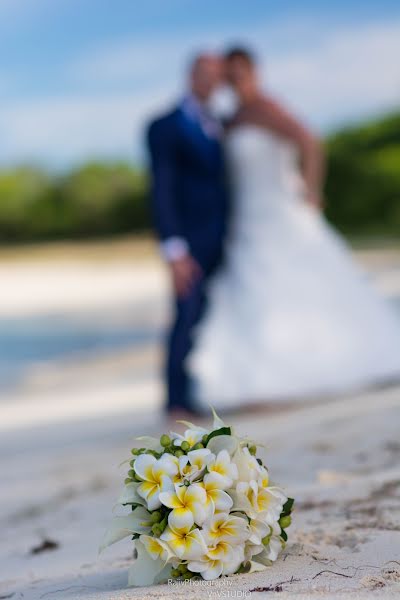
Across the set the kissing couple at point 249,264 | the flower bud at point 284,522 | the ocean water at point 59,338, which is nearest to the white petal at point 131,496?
the flower bud at point 284,522

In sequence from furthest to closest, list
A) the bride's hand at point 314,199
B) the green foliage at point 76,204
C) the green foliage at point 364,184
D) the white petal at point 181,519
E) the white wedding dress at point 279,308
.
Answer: the green foliage at point 76,204, the green foliage at point 364,184, the bride's hand at point 314,199, the white wedding dress at point 279,308, the white petal at point 181,519

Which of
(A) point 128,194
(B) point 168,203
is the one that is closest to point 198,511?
(B) point 168,203

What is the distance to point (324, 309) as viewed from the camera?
599 centimetres

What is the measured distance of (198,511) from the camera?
2246 millimetres

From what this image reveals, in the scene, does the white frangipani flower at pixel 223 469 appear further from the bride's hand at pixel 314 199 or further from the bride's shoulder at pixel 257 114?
the bride's hand at pixel 314 199

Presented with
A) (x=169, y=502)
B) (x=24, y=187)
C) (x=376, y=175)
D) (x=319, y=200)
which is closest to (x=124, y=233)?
(x=24, y=187)

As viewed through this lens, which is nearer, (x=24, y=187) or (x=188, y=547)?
(x=188, y=547)

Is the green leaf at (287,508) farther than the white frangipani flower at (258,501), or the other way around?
the green leaf at (287,508)

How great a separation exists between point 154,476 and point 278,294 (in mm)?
3675

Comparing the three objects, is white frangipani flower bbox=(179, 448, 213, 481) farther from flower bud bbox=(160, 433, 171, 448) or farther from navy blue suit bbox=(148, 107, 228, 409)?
navy blue suit bbox=(148, 107, 228, 409)

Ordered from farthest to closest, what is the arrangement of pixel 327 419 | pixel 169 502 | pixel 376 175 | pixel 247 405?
pixel 376 175, pixel 247 405, pixel 327 419, pixel 169 502

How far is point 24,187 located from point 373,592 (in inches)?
1088

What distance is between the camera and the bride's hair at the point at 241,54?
571 cm

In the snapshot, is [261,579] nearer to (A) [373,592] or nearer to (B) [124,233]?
(A) [373,592]
